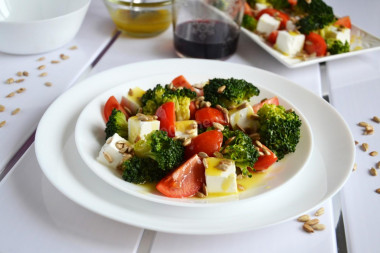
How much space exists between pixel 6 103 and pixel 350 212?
1419 mm

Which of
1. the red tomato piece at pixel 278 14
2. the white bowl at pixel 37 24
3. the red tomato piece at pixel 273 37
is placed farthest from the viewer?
the red tomato piece at pixel 278 14

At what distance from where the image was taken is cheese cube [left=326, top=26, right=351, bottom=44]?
2255 mm

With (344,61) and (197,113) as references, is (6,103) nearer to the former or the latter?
(197,113)

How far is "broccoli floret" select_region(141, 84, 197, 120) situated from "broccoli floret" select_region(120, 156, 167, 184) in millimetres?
252

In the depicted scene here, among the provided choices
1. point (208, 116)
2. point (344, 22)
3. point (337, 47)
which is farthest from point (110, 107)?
point (344, 22)

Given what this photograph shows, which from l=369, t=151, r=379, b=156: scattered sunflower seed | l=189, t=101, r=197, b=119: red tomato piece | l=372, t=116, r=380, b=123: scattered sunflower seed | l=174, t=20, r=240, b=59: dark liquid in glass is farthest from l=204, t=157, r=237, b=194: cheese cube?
l=174, t=20, r=240, b=59: dark liquid in glass

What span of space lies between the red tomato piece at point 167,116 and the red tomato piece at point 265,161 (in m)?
0.30

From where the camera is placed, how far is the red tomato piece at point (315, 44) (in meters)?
2.19

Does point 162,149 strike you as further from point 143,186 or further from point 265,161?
point 265,161

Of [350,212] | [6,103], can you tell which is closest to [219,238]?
[350,212]

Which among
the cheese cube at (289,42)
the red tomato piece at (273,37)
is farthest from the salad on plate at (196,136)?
the red tomato piece at (273,37)

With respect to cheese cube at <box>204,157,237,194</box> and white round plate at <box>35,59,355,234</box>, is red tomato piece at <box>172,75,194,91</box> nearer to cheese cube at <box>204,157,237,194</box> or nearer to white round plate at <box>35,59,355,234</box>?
white round plate at <box>35,59,355,234</box>

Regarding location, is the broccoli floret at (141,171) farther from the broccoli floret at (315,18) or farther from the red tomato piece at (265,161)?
the broccoli floret at (315,18)

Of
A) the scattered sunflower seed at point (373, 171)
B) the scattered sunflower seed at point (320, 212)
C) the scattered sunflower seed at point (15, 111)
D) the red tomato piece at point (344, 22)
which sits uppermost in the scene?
the scattered sunflower seed at point (320, 212)
